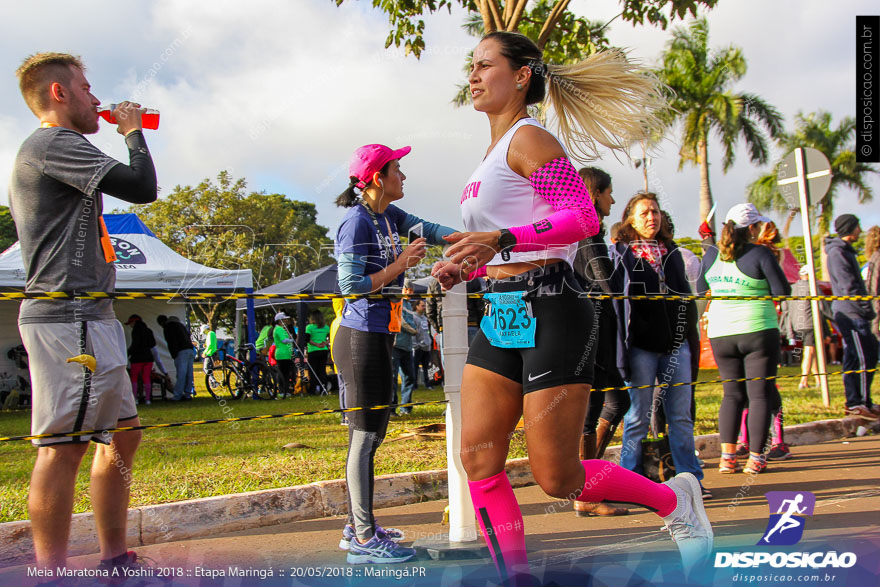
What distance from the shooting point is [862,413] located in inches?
287

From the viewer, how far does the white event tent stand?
35.5 feet

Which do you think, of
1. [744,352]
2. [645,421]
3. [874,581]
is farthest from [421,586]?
[744,352]

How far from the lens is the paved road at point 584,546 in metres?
2.96

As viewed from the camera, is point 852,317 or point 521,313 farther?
point 852,317

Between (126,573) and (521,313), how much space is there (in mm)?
1947

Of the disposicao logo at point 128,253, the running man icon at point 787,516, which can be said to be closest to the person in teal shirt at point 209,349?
the disposicao logo at point 128,253

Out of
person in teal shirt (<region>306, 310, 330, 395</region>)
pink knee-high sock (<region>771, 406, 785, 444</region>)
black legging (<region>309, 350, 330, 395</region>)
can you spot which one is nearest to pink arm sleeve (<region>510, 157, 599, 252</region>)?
pink knee-high sock (<region>771, 406, 785, 444</region>)

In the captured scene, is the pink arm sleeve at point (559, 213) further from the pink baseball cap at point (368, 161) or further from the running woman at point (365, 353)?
the pink baseball cap at point (368, 161)

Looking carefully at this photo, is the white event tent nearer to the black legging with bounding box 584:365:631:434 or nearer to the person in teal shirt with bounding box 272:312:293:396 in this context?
the person in teal shirt with bounding box 272:312:293:396

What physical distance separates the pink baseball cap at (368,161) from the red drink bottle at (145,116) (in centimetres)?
98

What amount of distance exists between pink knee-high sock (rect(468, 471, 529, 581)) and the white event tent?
737 cm

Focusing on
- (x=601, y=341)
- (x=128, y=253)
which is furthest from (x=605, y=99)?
(x=128, y=253)

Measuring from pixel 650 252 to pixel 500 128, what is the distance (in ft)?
A: 7.79

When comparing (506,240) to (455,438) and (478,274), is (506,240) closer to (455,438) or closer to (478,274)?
(478,274)
